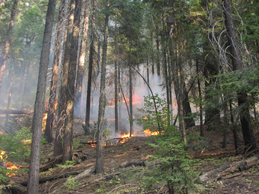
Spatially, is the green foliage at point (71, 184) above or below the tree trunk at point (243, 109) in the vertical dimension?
below

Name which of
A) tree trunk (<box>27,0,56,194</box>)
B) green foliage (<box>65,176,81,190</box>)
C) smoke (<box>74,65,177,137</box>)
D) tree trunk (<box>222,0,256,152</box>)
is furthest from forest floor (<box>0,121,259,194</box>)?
smoke (<box>74,65,177,137</box>)

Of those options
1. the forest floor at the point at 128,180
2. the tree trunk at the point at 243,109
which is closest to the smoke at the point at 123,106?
the forest floor at the point at 128,180

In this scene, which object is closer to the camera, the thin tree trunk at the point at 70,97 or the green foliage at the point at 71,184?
the green foliage at the point at 71,184

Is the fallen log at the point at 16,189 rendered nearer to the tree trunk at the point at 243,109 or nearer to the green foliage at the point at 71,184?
the green foliage at the point at 71,184

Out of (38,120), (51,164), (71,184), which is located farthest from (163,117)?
(51,164)

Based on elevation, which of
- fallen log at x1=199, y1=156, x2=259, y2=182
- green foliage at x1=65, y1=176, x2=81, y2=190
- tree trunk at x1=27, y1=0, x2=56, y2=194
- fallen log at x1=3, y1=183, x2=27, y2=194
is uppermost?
tree trunk at x1=27, y1=0, x2=56, y2=194

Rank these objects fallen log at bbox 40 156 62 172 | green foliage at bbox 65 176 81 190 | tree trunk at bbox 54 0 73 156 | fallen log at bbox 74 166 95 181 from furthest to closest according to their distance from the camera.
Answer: tree trunk at bbox 54 0 73 156 < fallen log at bbox 40 156 62 172 < fallen log at bbox 74 166 95 181 < green foliage at bbox 65 176 81 190

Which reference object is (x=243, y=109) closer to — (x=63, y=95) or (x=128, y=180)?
(x=128, y=180)

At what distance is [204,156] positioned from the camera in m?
8.19

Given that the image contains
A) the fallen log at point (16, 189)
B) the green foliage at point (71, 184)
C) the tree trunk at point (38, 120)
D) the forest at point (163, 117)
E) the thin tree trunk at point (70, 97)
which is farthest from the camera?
the thin tree trunk at point (70, 97)

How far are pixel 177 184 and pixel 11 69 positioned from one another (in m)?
40.4

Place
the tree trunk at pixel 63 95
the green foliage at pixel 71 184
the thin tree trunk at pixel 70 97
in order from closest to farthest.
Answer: the green foliage at pixel 71 184
the thin tree trunk at pixel 70 97
the tree trunk at pixel 63 95

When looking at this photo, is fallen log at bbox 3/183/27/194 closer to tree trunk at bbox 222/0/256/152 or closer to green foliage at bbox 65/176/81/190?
green foliage at bbox 65/176/81/190

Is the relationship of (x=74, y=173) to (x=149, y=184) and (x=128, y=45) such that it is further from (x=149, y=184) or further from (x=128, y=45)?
(x=128, y=45)
